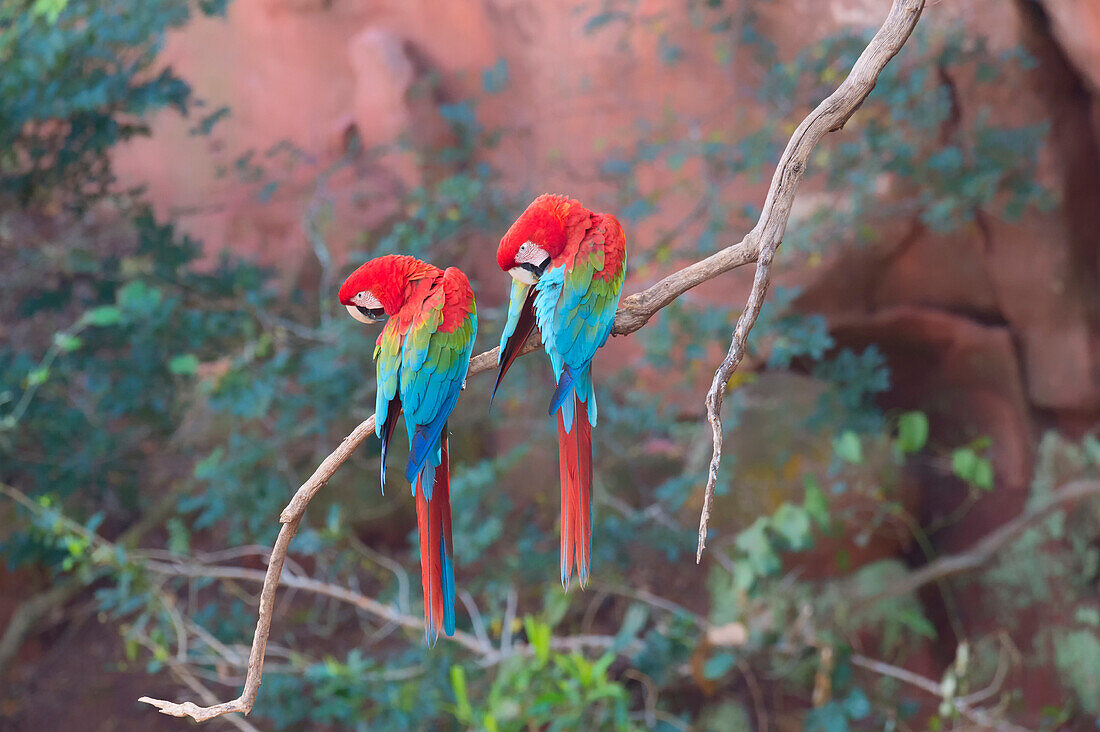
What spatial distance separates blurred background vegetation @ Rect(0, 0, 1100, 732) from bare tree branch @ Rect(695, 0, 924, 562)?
4.04 feet

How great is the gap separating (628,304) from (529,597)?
75.5 inches

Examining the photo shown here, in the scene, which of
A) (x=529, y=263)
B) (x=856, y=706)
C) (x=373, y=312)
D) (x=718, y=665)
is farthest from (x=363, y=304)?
(x=856, y=706)

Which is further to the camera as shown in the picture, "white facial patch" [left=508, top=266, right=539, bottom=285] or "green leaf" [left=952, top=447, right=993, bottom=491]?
"green leaf" [left=952, top=447, right=993, bottom=491]

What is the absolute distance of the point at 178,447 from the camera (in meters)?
2.55

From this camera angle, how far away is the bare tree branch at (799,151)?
65 cm

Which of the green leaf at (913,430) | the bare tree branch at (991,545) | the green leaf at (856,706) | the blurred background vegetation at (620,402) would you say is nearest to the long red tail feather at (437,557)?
the blurred background vegetation at (620,402)

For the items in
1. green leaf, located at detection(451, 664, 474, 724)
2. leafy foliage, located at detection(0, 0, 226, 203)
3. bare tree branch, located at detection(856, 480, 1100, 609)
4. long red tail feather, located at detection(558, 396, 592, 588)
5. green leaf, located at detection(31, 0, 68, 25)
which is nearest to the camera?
long red tail feather, located at detection(558, 396, 592, 588)

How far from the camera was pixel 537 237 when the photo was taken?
24.9 inches

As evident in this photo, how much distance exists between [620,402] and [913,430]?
0.75 m

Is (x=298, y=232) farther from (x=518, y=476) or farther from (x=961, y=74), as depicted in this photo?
(x=961, y=74)

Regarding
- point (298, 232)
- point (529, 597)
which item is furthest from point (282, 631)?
point (298, 232)

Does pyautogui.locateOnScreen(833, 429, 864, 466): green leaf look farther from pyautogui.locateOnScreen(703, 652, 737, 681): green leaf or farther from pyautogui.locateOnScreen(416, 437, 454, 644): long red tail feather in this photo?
pyautogui.locateOnScreen(416, 437, 454, 644): long red tail feather

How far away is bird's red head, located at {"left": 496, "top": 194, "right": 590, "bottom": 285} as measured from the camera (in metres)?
0.62

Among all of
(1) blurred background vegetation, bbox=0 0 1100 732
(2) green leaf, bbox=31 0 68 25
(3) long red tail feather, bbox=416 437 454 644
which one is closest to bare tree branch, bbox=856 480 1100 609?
(1) blurred background vegetation, bbox=0 0 1100 732
